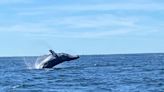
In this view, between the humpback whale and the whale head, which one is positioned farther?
the humpback whale

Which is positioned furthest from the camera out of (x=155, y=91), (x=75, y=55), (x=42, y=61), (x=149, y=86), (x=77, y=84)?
(x=42, y=61)

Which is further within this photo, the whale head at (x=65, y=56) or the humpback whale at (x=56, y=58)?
the humpback whale at (x=56, y=58)

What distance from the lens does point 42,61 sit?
81.4 metres

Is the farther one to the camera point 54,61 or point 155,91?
point 54,61

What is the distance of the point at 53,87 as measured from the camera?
51000 millimetres

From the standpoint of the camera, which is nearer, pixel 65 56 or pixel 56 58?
pixel 65 56

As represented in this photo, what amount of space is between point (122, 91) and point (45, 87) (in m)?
8.24

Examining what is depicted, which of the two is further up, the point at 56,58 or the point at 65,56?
the point at 65,56

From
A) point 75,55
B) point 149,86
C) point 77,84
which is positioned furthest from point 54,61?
point 149,86

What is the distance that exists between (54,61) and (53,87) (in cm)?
2669

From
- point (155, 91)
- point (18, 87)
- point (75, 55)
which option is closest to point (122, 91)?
point (155, 91)

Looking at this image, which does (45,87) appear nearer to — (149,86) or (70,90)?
(70,90)

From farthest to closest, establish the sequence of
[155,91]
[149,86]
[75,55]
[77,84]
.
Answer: [75,55] < [77,84] < [149,86] < [155,91]

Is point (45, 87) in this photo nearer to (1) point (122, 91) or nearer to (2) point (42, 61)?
(1) point (122, 91)
